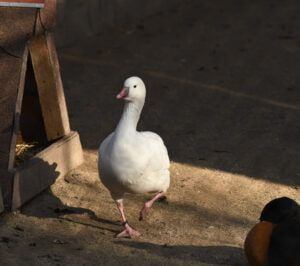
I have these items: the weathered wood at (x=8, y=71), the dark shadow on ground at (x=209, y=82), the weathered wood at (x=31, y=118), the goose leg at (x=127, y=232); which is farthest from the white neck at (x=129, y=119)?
the dark shadow on ground at (x=209, y=82)

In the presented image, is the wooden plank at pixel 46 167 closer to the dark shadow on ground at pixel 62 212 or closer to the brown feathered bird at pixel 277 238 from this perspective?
the dark shadow on ground at pixel 62 212

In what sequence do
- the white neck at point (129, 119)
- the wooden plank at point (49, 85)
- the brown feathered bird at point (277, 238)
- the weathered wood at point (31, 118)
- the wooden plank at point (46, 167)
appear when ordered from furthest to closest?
1. the weathered wood at point (31, 118)
2. the wooden plank at point (49, 85)
3. the wooden plank at point (46, 167)
4. the white neck at point (129, 119)
5. the brown feathered bird at point (277, 238)

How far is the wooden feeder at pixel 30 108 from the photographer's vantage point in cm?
597

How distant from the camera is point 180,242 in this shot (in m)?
5.72

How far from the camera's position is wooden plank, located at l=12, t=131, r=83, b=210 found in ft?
20.0

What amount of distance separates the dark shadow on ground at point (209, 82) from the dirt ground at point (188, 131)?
0.5 inches

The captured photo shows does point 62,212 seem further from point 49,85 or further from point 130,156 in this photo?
point 49,85

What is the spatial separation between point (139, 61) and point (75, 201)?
11.3ft

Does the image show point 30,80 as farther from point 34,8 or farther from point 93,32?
point 93,32

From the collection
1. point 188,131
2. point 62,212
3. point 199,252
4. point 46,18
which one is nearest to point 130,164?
point 199,252

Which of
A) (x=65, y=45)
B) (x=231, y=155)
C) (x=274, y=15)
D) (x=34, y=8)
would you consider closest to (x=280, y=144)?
(x=231, y=155)

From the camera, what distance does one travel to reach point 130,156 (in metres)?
5.53

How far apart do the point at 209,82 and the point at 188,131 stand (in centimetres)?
138

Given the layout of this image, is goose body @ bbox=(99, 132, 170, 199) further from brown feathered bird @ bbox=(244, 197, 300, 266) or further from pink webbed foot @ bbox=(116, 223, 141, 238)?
brown feathered bird @ bbox=(244, 197, 300, 266)
